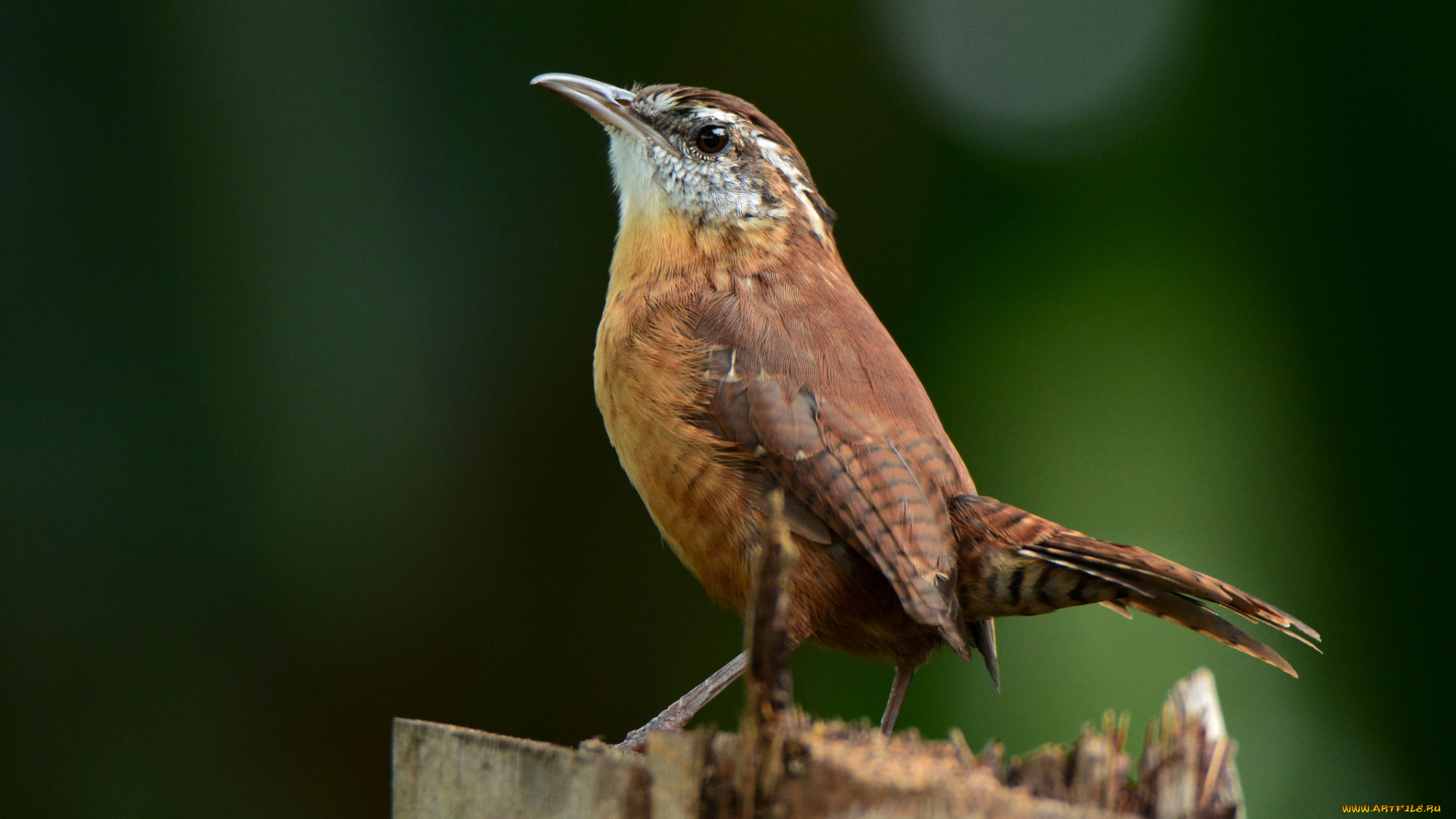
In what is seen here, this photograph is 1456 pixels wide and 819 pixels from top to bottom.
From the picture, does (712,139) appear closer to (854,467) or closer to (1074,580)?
(854,467)

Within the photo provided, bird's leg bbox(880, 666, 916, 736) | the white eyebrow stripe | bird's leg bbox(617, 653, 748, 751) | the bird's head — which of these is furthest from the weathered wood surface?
the white eyebrow stripe

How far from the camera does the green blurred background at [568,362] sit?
14.5ft

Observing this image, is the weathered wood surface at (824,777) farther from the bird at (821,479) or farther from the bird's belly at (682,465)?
the bird's belly at (682,465)

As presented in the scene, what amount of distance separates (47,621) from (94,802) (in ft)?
2.41

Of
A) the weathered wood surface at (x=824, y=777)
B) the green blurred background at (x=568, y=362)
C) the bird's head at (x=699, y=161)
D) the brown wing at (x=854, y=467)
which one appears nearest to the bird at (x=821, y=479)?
the brown wing at (x=854, y=467)

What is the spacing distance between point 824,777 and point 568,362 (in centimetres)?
376

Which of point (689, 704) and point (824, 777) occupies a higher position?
point (689, 704)

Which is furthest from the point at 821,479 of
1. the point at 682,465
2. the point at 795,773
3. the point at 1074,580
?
the point at 795,773

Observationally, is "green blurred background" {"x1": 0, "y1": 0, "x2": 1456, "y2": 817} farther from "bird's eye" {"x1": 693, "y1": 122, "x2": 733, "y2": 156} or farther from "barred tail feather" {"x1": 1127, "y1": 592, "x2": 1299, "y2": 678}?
"barred tail feather" {"x1": 1127, "y1": 592, "x2": 1299, "y2": 678}

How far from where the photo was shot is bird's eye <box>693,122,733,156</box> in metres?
3.51

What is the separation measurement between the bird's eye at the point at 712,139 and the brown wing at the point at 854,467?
0.94 meters

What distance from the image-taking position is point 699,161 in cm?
349

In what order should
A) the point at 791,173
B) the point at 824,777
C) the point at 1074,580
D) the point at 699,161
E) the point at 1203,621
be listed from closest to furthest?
the point at 824,777, the point at 1203,621, the point at 1074,580, the point at 699,161, the point at 791,173

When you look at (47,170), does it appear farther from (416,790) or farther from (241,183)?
(416,790)
